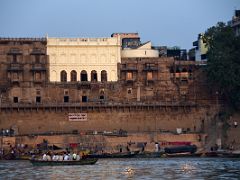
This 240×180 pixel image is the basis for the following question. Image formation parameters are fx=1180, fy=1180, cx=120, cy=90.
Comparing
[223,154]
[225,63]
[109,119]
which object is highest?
[225,63]

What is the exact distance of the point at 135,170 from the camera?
8338 centimetres

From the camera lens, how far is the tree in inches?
4441

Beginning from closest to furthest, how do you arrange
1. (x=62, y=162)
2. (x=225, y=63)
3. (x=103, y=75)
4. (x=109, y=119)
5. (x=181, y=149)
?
1. (x=62, y=162)
2. (x=181, y=149)
3. (x=225, y=63)
4. (x=109, y=119)
5. (x=103, y=75)

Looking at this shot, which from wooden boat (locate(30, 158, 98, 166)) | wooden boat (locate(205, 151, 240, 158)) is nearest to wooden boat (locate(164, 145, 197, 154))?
wooden boat (locate(205, 151, 240, 158))

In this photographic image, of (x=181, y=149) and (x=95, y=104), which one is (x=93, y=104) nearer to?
(x=95, y=104)

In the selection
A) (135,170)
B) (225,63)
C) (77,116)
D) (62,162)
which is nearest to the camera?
(135,170)

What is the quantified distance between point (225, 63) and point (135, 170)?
32.2 metres

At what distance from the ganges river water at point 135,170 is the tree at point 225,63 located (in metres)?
16.1

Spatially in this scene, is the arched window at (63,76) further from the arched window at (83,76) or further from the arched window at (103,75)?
the arched window at (103,75)

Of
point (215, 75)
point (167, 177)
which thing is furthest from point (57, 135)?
point (167, 177)

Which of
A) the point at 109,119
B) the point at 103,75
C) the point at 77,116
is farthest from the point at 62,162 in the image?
the point at 103,75

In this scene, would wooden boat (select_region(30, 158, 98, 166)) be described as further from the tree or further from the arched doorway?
the arched doorway

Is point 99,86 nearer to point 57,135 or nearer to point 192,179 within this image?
point 57,135

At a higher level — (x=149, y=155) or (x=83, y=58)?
(x=83, y=58)
